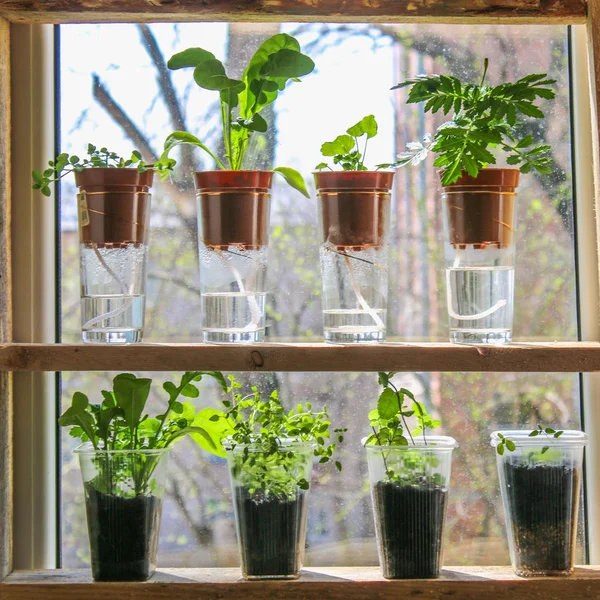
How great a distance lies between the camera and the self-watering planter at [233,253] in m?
1.25

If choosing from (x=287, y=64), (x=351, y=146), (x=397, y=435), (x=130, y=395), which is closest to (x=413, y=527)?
(x=397, y=435)

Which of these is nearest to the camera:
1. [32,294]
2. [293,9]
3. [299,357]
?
[299,357]

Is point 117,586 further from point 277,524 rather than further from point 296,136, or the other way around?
point 296,136

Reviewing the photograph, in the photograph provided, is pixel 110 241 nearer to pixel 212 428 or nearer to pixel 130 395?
pixel 130 395

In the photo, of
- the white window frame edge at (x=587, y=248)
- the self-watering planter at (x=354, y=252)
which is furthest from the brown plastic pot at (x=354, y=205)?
the white window frame edge at (x=587, y=248)

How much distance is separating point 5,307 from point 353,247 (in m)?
0.59

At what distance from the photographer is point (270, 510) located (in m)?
1.25

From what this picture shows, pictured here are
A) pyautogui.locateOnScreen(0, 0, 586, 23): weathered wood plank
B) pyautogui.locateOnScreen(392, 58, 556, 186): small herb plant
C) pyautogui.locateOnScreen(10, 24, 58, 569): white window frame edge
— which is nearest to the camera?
pyautogui.locateOnScreen(392, 58, 556, 186): small herb plant

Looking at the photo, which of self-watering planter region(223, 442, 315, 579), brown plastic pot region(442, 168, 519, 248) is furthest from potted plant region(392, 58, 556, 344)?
self-watering planter region(223, 442, 315, 579)

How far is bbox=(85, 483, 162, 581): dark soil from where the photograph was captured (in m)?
1.23

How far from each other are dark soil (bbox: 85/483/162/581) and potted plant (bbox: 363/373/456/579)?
357 mm

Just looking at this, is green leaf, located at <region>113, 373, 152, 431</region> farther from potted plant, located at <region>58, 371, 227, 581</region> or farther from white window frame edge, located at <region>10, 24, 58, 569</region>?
white window frame edge, located at <region>10, 24, 58, 569</region>

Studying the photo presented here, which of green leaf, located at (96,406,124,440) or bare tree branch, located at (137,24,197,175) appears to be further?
bare tree branch, located at (137,24,197,175)

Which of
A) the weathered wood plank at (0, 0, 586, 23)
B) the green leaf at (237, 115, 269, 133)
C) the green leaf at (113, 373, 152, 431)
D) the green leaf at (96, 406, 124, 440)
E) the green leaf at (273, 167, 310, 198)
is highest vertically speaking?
the weathered wood plank at (0, 0, 586, 23)
